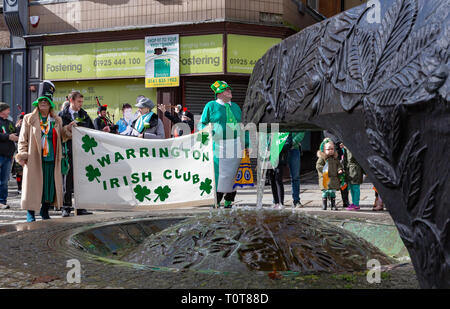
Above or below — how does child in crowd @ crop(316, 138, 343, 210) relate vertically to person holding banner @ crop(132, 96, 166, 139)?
below

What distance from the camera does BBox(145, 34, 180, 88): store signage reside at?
1409cm

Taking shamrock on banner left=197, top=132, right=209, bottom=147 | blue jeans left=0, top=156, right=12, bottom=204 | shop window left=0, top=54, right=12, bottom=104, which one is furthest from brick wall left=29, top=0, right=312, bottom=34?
shamrock on banner left=197, top=132, right=209, bottom=147

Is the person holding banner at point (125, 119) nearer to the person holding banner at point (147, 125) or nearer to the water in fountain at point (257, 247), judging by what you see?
the person holding banner at point (147, 125)

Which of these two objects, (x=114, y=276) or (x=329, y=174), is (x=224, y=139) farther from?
(x=114, y=276)

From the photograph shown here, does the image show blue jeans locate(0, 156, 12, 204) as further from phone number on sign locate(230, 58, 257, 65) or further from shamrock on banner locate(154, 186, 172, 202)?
phone number on sign locate(230, 58, 257, 65)

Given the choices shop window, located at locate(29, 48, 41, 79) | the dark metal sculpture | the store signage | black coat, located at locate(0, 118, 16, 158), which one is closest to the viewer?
the dark metal sculpture

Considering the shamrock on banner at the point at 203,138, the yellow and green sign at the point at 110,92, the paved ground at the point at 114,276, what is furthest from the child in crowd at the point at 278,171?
the yellow and green sign at the point at 110,92

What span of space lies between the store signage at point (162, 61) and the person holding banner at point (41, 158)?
26.8 feet

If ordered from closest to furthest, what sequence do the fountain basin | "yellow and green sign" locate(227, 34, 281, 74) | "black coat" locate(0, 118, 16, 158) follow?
the fountain basin
"black coat" locate(0, 118, 16, 158)
"yellow and green sign" locate(227, 34, 281, 74)

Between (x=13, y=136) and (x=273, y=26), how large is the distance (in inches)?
331

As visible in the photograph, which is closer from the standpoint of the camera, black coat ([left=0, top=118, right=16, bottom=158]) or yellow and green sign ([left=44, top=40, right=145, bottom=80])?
black coat ([left=0, top=118, right=16, bottom=158])

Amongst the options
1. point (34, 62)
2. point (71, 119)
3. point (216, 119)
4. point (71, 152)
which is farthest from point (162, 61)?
point (216, 119)

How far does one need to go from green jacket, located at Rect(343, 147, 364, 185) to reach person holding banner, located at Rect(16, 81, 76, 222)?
436 centimetres
